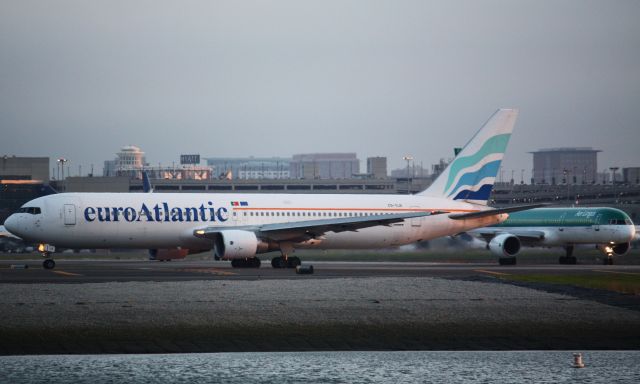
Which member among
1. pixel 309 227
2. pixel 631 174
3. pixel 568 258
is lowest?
pixel 568 258

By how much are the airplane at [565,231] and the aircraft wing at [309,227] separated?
10.2 metres

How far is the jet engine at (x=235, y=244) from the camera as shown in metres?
48.9

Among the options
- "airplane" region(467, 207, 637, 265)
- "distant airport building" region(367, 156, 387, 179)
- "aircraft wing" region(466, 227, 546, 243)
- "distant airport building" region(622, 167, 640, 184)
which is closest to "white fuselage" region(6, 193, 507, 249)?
"airplane" region(467, 207, 637, 265)

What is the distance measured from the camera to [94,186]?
392 feet

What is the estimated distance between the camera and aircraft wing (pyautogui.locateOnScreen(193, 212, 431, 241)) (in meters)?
50.5

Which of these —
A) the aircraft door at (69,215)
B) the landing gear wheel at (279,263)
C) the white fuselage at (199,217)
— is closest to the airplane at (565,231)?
the white fuselage at (199,217)

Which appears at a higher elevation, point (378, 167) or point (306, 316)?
point (378, 167)

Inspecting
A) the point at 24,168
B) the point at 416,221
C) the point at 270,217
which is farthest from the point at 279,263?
the point at 24,168

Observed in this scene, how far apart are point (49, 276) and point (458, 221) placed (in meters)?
25.8

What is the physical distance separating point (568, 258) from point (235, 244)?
23.6 meters

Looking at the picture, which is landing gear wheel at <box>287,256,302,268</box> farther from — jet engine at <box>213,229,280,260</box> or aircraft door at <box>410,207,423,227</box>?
aircraft door at <box>410,207,423,227</box>

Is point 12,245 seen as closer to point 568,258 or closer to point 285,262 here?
point 285,262

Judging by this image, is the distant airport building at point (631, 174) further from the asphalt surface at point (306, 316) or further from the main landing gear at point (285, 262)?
the asphalt surface at point (306, 316)

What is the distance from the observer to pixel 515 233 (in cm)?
6394
